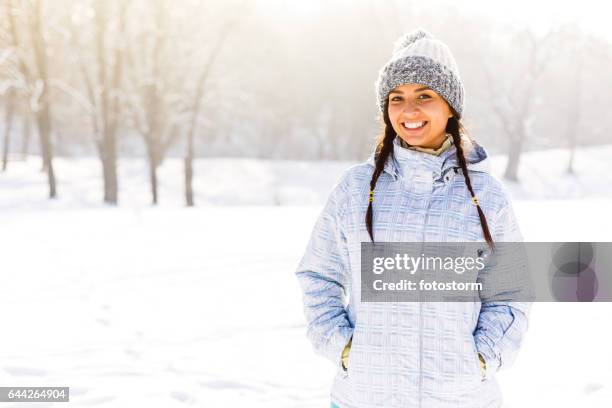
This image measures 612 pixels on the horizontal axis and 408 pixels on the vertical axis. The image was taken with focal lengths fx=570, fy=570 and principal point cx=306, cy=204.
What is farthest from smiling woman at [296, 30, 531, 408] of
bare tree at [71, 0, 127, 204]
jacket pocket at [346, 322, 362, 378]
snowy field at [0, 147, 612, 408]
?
bare tree at [71, 0, 127, 204]

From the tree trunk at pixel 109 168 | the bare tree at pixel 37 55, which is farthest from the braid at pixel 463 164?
the tree trunk at pixel 109 168

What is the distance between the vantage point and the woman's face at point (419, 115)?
77.9 inches

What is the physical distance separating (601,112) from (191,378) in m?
44.1

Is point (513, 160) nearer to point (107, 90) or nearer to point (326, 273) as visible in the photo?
point (107, 90)

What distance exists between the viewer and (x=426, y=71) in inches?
79.8

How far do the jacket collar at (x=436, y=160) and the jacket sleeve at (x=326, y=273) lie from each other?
0.63 feet

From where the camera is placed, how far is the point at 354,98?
41.7 m

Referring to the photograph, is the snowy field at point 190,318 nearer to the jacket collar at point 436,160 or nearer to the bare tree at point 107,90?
the jacket collar at point 436,160

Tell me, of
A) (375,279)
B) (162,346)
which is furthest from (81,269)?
(375,279)

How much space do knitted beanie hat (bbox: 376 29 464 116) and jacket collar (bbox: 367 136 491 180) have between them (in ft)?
0.56

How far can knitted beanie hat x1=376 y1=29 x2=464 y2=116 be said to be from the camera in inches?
79.8

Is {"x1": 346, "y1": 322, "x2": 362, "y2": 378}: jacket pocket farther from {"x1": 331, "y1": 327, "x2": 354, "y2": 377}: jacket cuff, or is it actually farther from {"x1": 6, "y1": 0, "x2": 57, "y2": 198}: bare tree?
{"x1": 6, "y1": 0, "x2": 57, "y2": 198}: bare tree

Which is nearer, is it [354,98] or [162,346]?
[162,346]

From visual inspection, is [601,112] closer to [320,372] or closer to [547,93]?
[547,93]
